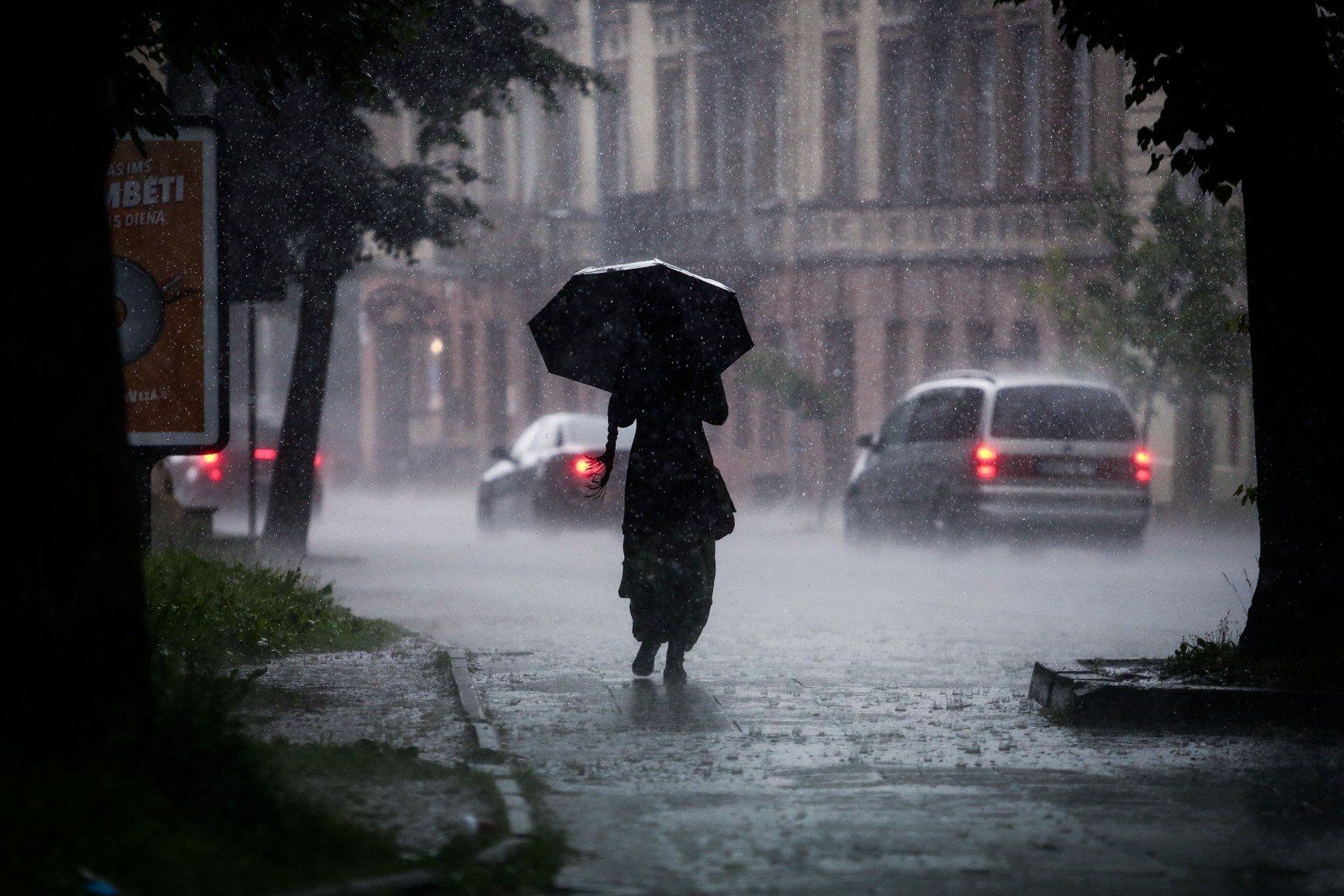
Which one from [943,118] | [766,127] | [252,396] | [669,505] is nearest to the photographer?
[669,505]

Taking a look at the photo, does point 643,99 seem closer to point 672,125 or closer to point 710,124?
point 672,125

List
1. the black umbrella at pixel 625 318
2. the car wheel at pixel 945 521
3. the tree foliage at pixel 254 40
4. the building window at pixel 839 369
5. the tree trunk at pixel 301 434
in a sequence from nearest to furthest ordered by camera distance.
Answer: the tree foliage at pixel 254 40 → the black umbrella at pixel 625 318 → the car wheel at pixel 945 521 → the tree trunk at pixel 301 434 → the building window at pixel 839 369

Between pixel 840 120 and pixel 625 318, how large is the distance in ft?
95.0

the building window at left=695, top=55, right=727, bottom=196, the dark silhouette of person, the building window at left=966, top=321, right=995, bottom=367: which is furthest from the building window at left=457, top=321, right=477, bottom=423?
the dark silhouette of person

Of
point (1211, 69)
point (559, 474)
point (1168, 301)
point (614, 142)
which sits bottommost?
point (559, 474)

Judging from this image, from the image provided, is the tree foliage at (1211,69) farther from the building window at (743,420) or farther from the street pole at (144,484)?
the building window at (743,420)

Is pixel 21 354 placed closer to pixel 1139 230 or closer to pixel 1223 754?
pixel 1223 754

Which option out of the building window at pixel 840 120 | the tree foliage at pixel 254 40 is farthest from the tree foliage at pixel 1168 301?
the tree foliage at pixel 254 40

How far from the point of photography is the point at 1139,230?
3288 centimetres

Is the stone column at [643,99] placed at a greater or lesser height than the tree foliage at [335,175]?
greater

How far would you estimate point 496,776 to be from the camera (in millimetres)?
6707

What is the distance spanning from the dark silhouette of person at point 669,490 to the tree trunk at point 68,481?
388 cm

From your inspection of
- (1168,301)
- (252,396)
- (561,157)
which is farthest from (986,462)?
(561,157)

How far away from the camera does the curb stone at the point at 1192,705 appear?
26.9ft
